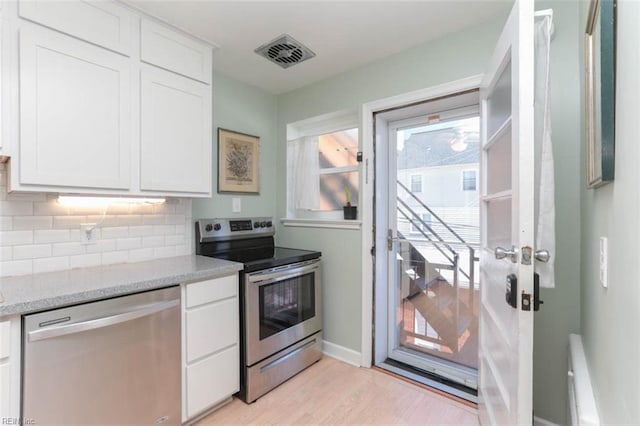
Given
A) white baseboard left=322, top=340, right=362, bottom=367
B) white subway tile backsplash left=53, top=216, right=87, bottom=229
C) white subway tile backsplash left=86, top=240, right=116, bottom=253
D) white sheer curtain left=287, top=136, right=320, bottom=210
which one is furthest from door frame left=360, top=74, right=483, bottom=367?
white subway tile backsplash left=53, top=216, right=87, bottom=229

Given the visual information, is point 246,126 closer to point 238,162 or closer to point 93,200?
point 238,162

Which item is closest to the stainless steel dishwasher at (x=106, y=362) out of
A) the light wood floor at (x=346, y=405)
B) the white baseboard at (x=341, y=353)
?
the light wood floor at (x=346, y=405)

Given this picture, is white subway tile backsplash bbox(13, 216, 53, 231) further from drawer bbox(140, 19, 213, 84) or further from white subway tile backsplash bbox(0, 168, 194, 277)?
drawer bbox(140, 19, 213, 84)

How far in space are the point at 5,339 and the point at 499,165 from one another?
2.20 metres

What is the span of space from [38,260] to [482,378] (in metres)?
2.51

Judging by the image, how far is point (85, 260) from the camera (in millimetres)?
1781

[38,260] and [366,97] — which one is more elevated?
[366,97]

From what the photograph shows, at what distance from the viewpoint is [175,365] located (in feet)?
5.41

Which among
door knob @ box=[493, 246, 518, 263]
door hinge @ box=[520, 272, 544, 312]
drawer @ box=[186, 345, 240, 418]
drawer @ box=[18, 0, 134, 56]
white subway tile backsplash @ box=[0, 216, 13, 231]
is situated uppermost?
drawer @ box=[18, 0, 134, 56]

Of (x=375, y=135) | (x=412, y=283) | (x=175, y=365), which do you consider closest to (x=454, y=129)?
(x=375, y=135)

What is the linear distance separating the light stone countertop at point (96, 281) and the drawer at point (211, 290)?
36 millimetres

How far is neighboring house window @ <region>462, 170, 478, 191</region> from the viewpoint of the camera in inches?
84.7

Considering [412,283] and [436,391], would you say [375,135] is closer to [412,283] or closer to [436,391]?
[412,283]

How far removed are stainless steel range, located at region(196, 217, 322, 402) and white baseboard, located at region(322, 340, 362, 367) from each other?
12 centimetres
